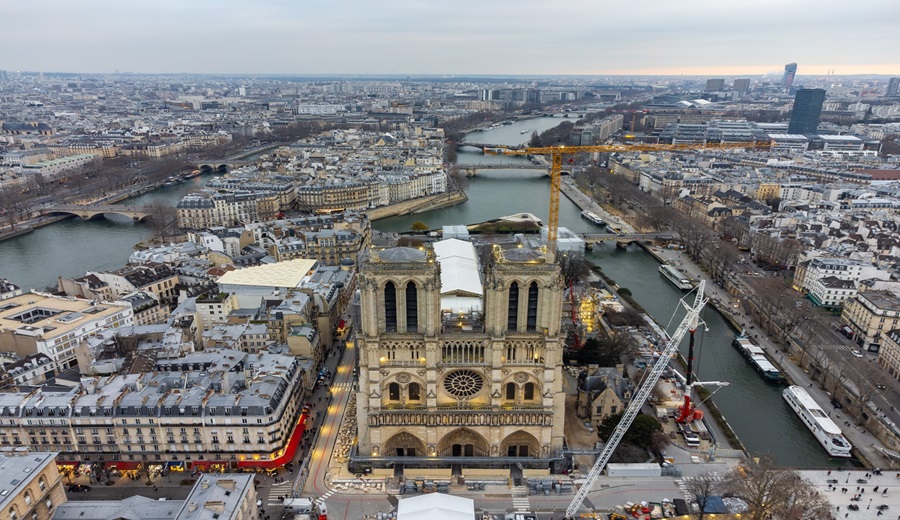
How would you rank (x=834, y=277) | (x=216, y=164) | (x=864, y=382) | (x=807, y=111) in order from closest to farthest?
1. (x=864, y=382)
2. (x=834, y=277)
3. (x=216, y=164)
4. (x=807, y=111)

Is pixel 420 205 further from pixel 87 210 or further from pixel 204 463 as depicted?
pixel 204 463

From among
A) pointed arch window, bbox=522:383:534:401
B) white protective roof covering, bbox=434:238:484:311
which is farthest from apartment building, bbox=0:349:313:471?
white protective roof covering, bbox=434:238:484:311

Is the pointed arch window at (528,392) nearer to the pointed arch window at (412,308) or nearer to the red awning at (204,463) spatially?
the pointed arch window at (412,308)

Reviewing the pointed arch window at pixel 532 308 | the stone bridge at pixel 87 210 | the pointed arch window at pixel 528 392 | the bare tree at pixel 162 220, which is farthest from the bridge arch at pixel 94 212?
the pointed arch window at pixel 532 308

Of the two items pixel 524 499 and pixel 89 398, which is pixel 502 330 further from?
pixel 89 398

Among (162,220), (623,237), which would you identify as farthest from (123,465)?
(623,237)
